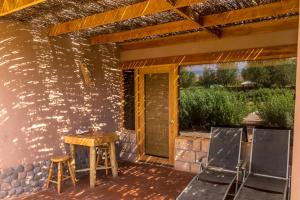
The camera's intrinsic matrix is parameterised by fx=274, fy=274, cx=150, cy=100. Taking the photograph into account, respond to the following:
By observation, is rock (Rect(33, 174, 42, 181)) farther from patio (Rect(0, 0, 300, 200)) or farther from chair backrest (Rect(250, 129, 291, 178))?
chair backrest (Rect(250, 129, 291, 178))

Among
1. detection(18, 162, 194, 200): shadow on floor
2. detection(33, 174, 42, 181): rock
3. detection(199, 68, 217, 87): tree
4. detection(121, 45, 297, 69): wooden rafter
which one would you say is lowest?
detection(18, 162, 194, 200): shadow on floor

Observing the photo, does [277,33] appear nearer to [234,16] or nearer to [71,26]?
[234,16]

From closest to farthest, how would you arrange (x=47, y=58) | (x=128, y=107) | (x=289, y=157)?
(x=289, y=157) < (x=47, y=58) < (x=128, y=107)

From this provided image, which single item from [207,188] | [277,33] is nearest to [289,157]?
[207,188]

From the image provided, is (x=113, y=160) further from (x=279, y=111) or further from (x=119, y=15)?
(x=279, y=111)

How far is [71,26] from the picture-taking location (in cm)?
484

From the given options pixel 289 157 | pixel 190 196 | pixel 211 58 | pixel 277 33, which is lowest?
pixel 190 196

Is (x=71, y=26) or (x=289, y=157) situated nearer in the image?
(x=289, y=157)

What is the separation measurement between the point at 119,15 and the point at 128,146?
366 centimetres

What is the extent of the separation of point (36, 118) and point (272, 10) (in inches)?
170

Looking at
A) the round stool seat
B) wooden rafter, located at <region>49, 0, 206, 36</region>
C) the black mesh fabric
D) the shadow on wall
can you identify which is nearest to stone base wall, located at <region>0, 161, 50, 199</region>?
the shadow on wall

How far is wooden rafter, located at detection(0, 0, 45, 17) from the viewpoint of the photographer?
3.48 meters

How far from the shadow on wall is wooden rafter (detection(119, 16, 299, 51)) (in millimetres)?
1149

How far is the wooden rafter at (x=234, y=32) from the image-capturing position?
185 inches
